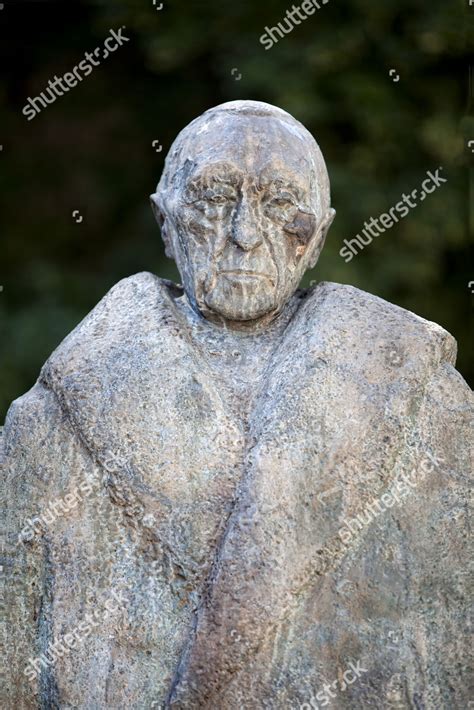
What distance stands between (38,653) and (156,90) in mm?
5056

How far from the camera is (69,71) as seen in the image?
8.20m

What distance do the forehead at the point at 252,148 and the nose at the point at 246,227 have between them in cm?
9

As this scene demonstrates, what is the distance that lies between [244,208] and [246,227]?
0.05 meters

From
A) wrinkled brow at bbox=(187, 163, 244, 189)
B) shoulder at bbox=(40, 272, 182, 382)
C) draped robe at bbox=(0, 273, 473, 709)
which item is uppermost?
wrinkled brow at bbox=(187, 163, 244, 189)

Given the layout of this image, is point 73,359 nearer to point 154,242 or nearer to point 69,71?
point 154,242

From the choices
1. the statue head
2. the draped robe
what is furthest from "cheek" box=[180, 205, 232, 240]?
the draped robe

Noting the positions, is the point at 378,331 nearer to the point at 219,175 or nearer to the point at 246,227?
the point at 246,227

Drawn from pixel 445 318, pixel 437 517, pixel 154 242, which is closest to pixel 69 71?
pixel 154 242

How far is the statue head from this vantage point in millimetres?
3887

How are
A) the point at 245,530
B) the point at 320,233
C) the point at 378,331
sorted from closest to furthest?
the point at 245,530 → the point at 378,331 → the point at 320,233

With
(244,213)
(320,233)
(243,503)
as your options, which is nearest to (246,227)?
(244,213)

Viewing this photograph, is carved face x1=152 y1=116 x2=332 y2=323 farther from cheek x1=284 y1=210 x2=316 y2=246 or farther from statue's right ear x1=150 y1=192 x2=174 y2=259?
statue's right ear x1=150 y1=192 x2=174 y2=259

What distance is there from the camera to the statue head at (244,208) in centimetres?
389

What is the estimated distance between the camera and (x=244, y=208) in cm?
388
